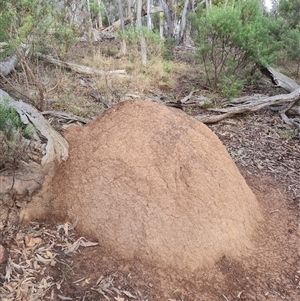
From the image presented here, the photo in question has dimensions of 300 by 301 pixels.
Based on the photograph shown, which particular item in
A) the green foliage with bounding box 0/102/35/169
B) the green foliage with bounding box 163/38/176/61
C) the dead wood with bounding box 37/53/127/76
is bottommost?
the green foliage with bounding box 163/38/176/61

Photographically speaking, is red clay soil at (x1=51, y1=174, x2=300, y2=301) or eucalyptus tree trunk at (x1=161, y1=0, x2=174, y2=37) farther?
eucalyptus tree trunk at (x1=161, y1=0, x2=174, y2=37)

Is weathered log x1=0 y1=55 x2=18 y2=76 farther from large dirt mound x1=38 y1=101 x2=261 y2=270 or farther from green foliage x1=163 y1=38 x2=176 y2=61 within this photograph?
green foliage x1=163 y1=38 x2=176 y2=61

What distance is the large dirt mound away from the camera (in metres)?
2.55

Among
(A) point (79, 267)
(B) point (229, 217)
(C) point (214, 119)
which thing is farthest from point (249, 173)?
(A) point (79, 267)

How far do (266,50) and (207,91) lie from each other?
1.40m

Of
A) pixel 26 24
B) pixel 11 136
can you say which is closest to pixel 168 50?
pixel 26 24

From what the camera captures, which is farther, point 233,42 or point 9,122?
point 233,42

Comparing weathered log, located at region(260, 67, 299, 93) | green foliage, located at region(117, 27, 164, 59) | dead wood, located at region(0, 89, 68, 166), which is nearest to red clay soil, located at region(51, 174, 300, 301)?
dead wood, located at region(0, 89, 68, 166)

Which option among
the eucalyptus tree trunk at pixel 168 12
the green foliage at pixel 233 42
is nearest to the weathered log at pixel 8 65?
the green foliage at pixel 233 42

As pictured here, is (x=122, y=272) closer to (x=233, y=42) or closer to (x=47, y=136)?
(x=47, y=136)

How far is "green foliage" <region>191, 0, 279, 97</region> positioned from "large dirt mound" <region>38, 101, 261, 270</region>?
4.03 meters

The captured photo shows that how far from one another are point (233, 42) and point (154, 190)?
5115 millimetres

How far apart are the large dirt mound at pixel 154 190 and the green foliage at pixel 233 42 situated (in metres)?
4.03

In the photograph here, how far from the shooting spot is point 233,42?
692cm
